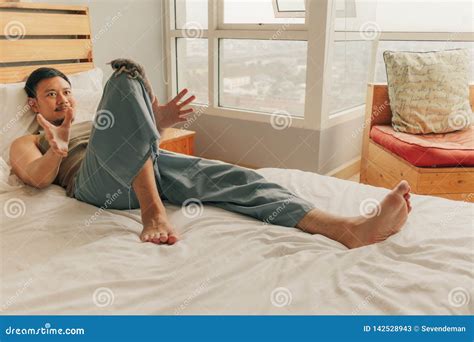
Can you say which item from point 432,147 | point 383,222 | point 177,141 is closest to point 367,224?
point 383,222

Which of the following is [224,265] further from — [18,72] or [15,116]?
[18,72]

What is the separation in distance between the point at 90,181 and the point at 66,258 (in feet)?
1.22

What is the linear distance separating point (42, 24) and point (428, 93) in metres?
2.04

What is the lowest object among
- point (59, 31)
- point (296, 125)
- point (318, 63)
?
point (296, 125)

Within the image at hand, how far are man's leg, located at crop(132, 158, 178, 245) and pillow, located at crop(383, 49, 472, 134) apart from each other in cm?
163

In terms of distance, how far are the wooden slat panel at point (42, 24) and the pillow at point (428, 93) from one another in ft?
5.66

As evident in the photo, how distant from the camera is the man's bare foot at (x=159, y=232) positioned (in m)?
1.13

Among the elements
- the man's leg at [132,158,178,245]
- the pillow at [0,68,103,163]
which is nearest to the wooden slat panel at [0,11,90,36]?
the pillow at [0,68,103,163]

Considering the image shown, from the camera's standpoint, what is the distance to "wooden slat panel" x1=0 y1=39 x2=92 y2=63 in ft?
6.93

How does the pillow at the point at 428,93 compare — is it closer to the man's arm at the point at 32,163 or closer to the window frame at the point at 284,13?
the window frame at the point at 284,13

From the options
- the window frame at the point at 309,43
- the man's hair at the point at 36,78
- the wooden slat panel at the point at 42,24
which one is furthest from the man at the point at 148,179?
the window frame at the point at 309,43

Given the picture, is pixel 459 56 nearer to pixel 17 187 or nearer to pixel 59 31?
pixel 59 31

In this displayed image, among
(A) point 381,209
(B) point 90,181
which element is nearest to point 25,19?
(B) point 90,181
